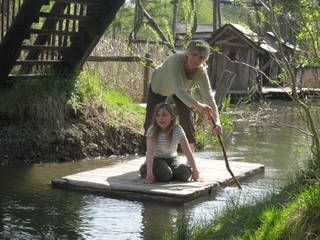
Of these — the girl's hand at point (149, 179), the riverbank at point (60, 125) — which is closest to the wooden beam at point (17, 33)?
the riverbank at point (60, 125)

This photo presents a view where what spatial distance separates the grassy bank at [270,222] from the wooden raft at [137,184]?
132cm

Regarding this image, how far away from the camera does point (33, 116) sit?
9.81 meters

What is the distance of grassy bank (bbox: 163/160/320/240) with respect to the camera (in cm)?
455

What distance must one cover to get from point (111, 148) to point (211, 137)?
8.49 feet

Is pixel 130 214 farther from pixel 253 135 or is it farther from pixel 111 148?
pixel 253 135

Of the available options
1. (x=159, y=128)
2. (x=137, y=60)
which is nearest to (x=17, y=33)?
(x=159, y=128)

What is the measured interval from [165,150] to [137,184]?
0.53 meters

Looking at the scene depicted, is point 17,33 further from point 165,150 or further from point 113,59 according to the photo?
point 113,59

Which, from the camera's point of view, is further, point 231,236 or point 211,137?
point 211,137

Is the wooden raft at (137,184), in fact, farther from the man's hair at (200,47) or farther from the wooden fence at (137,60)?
the wooden fence at (137,60)

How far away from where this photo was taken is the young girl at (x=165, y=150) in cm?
739

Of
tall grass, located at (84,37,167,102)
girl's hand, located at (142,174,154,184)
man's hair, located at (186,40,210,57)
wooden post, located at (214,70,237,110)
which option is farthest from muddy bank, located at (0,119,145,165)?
man's hair, located at (186,40,210,57)

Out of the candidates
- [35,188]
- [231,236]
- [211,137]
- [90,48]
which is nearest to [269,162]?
[211,137]

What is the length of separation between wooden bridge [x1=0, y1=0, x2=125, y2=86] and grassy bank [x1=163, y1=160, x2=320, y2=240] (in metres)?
4.80
